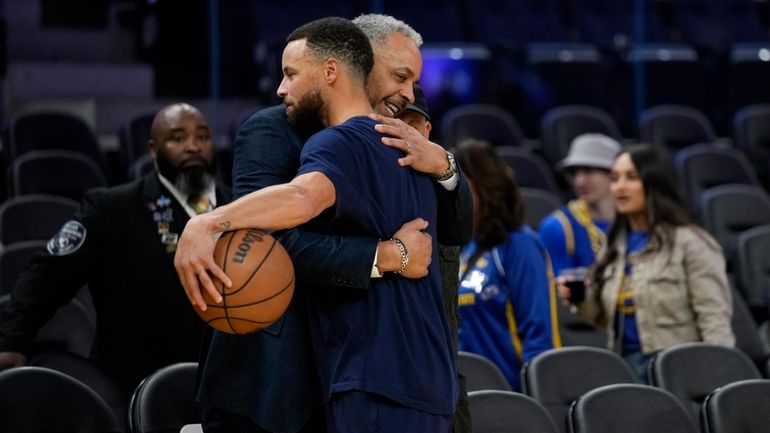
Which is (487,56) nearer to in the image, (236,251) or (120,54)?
(120,54)

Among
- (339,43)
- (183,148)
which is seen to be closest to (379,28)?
(339,43)

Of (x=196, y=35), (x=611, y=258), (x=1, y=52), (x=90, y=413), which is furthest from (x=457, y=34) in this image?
(x=90, y=413)

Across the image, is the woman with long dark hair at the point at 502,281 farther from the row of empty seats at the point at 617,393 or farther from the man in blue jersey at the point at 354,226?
the man in blue jersey at the point at 354,226

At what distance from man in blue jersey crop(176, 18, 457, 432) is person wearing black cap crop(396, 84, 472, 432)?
0.27 meters

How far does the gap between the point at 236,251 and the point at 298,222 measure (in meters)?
0.13

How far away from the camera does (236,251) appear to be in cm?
254

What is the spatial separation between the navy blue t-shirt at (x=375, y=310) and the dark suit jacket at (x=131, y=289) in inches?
64.1

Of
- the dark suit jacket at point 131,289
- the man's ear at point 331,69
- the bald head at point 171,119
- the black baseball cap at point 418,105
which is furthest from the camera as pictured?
the bald head at point 171,119

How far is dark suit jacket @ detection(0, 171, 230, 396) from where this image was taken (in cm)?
430

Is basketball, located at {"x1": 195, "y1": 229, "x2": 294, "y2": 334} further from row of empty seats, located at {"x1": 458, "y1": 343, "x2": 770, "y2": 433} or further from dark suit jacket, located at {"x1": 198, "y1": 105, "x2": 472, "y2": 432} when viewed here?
row of empty seats, located at {"x1": 458, "y1": 343, "x2": 770, "y2": 433}

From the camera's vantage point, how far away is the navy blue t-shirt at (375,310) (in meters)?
2.65

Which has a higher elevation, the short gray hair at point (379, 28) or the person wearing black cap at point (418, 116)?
the short gray hair at point (379, 28)

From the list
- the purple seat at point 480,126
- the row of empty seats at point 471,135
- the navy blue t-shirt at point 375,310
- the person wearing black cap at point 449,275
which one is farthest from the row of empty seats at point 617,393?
the purple seat at point 480,126

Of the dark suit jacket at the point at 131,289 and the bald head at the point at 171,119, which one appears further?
the bald head at the point at 171,119
